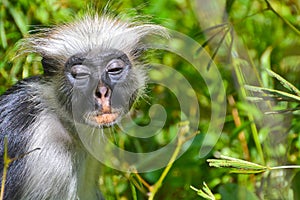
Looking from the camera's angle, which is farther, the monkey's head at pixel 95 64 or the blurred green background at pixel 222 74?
the blurred green background at pixel 222 74

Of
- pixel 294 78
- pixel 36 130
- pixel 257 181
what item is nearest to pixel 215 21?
pixel 294 78

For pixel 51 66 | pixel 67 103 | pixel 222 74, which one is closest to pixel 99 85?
pixel 67 103

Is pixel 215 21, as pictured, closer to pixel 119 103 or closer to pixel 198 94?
pixel 198 94

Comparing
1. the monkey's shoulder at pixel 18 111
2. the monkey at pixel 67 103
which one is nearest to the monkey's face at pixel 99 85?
the monkey at pixel 67 103

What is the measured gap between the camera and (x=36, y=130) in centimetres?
392

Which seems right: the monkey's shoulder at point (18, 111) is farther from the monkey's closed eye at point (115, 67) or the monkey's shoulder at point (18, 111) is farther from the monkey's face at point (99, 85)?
the monkey's closed eye at point (115, 67)

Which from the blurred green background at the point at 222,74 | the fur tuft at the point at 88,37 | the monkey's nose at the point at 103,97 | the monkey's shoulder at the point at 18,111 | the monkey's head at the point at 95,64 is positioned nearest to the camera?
the monkey's nose at the point at 103,97

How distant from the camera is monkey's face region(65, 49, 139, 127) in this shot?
3699mm

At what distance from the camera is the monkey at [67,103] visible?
3.79 meters

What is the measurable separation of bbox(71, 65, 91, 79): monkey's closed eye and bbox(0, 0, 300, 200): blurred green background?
599 millimetres

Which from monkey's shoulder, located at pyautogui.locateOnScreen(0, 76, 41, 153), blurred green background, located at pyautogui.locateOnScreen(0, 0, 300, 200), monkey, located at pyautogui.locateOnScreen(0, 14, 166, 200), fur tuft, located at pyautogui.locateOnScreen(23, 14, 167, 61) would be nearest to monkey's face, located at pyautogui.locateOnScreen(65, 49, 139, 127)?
monkey, located at pyautogui.locateOnScreen(0, 14, 166, 200)

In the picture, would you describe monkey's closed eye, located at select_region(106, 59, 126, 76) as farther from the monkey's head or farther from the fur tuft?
the fur tuft

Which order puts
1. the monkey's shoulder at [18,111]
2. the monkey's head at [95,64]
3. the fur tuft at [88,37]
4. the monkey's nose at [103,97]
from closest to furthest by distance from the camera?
1. the monkey's nose at [103,97]
2. the monkey's head at [95,64]
3. the monkey's shoulder at [18,111]
4. the fur tuft at [88,37]

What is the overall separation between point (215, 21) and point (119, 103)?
115 centimetres
